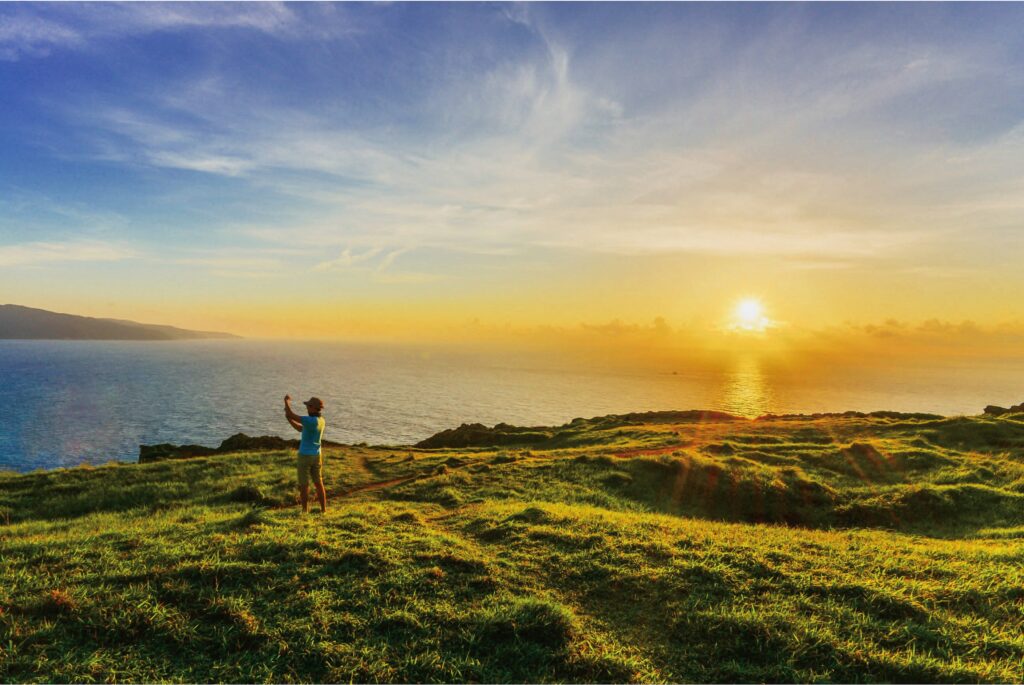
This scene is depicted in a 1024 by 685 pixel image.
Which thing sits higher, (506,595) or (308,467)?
(308,467)

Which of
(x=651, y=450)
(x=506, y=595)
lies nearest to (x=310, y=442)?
(x=506, y=595)

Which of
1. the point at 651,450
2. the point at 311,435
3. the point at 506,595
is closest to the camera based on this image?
the point at 506,595

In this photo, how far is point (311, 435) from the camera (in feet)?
46.7

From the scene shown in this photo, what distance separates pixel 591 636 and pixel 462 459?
23377mm

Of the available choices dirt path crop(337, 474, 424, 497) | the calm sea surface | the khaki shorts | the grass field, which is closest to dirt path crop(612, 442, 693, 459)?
the grass field

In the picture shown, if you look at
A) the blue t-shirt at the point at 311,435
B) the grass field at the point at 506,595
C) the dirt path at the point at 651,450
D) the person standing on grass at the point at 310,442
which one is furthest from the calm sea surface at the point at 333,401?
the grass field at the point at 506,595

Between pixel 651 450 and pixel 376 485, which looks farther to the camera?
pixel 651 450

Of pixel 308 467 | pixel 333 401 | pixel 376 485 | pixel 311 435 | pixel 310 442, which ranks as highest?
pixel 311 435

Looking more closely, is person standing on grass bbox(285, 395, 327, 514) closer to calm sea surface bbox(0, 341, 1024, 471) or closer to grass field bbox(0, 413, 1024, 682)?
grass field bbox(0, 413, 1024, 682)

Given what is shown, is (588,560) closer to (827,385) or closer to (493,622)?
(493,622)

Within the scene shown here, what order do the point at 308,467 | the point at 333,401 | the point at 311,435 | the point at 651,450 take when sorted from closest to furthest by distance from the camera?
1. the point at 311,435
2. the point at 308,467
3. the point at 651,450
4. the point at 333,401

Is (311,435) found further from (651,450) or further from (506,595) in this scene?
(651,450)

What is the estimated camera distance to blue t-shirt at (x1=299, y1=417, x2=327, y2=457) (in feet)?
46.3

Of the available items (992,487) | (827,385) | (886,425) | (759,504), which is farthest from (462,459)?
(827,385)
